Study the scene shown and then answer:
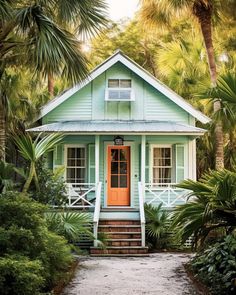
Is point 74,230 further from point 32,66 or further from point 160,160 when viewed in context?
point 160,160

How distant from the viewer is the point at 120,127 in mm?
16141

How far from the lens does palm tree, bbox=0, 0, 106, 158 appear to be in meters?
9.33

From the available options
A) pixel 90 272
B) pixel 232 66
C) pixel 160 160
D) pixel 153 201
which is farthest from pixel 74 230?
pixel 232 66

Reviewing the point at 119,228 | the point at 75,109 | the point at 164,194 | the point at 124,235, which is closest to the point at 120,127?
the point at 75,109

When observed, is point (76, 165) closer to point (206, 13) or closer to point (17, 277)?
point (206, 13)

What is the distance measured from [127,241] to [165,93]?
19.3 ft

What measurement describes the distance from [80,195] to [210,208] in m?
8.05

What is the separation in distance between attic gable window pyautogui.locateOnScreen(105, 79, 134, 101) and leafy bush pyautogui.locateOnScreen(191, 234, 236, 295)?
8990mm

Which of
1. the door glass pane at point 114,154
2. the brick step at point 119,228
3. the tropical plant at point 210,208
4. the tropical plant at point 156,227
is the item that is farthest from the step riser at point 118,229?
the tropical plant at point 210,208

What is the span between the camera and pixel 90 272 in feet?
33.3

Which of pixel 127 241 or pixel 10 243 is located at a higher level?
pixel 10 243

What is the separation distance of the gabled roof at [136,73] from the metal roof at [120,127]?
63cm

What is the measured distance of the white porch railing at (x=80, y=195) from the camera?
15078mm

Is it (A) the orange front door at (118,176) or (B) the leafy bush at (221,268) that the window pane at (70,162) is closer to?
(A) the orange front door at (118,176)
